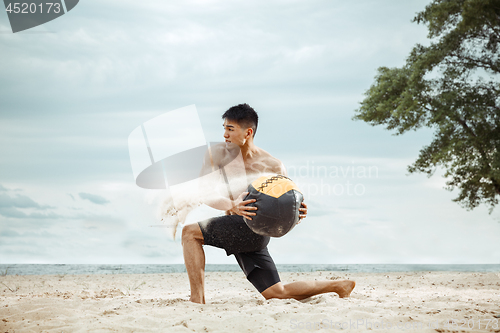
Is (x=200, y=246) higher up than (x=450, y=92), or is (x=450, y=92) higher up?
(x=450, y=92)

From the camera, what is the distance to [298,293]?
16.8 ft

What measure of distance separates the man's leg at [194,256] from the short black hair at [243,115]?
1420 mm

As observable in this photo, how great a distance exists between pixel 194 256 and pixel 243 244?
2.02 ft

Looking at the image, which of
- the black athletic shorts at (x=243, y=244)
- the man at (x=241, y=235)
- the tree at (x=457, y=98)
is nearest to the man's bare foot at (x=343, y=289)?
the man at (x=241, y=235)

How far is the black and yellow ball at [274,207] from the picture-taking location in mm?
4148

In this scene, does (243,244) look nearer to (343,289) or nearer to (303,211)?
(303,211)

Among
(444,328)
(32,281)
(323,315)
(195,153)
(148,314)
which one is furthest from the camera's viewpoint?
(32,281)

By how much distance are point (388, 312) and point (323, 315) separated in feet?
2.57

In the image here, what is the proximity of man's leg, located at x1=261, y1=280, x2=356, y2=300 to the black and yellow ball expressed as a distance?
118 cm

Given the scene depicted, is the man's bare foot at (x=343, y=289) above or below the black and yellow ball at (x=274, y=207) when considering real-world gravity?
below

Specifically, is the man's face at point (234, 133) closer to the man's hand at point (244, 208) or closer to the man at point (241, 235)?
the man at point (241, 235)

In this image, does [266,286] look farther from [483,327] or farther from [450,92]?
[450,92]

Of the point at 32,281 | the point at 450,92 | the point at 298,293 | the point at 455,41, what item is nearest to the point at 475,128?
the point at 450,92

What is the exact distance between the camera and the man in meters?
4.82
